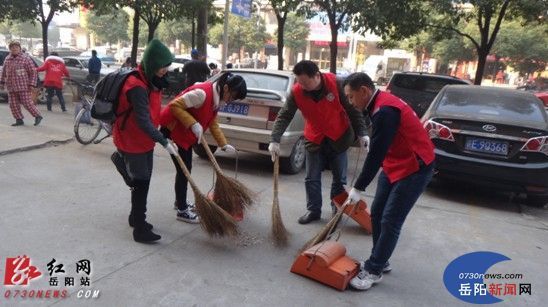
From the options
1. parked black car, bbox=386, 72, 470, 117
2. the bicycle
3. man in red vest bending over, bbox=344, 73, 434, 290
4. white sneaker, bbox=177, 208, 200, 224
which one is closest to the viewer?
man in red vest bending over, bbox=344, 73, 434, 290

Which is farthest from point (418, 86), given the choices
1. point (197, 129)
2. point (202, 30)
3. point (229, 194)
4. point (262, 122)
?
point (197, 129)

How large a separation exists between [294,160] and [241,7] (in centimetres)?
822

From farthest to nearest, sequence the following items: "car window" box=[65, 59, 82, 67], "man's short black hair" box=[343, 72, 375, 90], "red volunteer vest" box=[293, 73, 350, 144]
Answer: "car window" box=[65, 59, 82, 67]
"red volunteer vest" box=[293, 73, 350, 144]
"man's short black hair" box=[343, 72, 375, 90]

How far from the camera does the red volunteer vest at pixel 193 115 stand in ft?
12.8

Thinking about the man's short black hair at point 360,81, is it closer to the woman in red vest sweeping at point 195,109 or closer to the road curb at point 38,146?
the woman in red vest sweeping at point 195,109

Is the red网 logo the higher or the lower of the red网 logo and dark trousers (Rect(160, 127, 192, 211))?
the lower

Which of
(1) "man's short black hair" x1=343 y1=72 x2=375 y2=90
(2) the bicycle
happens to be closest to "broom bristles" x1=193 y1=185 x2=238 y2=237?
(1) "man's short black hair" x1=343 y1=72 x2=375 y2=90

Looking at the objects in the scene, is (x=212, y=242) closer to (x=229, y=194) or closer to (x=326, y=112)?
(x=229, y=194)

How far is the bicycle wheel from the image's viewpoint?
23.1 feet

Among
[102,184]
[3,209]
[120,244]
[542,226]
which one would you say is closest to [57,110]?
[102,184]

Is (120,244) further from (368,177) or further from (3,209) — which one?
(368,177)

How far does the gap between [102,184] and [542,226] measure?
488cm

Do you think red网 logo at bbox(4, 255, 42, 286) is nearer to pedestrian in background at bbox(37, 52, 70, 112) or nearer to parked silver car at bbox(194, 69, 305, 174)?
parked silver car at bbox(194, 69, 305, 174)

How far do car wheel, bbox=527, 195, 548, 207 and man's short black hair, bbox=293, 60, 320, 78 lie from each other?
11.7 feet
